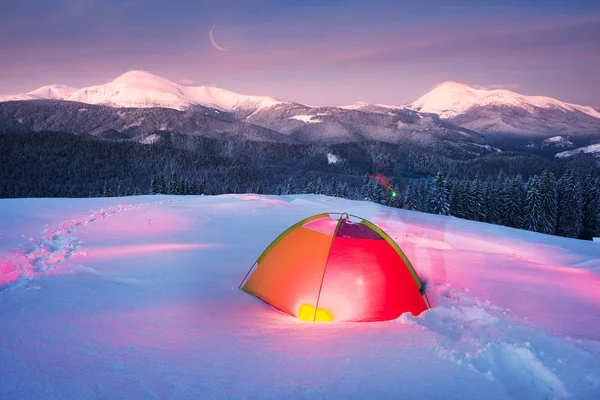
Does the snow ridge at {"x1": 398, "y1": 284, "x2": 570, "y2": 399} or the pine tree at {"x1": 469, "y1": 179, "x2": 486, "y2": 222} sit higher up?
the pine tree at {"x1": 469, "y1": 179, "x2": 486, "y2": 222}

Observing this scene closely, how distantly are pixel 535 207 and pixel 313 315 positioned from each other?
171ft

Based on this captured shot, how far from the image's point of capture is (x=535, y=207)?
48.5 m

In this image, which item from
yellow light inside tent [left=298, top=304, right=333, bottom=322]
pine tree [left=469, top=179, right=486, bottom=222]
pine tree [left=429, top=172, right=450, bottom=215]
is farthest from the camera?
pine tree [left=469, top=179, right=486, bottom=222]

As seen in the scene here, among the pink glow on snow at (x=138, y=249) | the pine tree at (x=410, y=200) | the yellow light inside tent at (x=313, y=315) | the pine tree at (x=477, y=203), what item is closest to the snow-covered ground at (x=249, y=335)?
the pink glow on snow at (x=138, y=249)

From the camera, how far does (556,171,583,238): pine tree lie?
5094 centimetres

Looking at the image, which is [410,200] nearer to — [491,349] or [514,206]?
[514,206]

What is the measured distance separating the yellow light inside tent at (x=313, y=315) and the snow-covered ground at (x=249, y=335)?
0.40 m

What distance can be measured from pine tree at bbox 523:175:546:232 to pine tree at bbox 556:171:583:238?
19.1 feet

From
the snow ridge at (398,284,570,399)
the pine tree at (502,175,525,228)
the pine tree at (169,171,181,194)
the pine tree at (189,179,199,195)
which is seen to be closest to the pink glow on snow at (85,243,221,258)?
the snow ridge at (398,284,570,399)

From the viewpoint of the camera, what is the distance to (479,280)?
902cm

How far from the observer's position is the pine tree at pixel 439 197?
164 ft

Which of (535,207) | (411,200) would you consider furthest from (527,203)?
(411,200)

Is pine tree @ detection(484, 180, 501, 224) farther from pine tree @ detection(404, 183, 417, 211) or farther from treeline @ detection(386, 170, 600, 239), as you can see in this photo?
pine tree @ detection(404, 183, 417, 211)

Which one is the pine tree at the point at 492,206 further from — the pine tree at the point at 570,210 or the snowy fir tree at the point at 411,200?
the snowy fir tree at the point at 411,200
